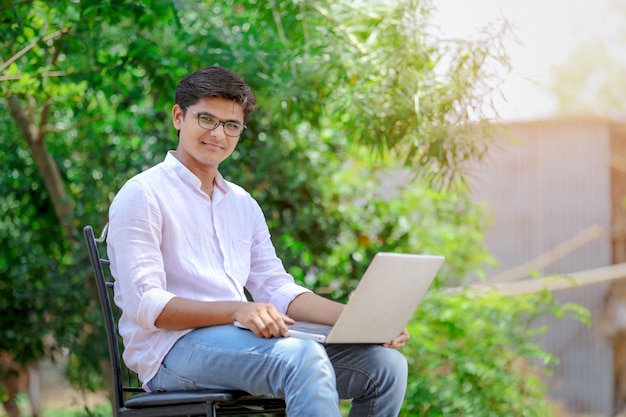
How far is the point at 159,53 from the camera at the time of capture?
3.85 metres

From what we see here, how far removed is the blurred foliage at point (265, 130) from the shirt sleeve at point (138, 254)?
1.38 meters

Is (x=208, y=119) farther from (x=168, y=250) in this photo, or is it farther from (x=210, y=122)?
(x=168, y=250)

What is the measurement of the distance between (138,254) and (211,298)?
0.78ft

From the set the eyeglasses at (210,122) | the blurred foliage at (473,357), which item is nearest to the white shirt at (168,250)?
the eyeglasses at (210,122)

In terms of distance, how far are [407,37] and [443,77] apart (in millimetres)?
231

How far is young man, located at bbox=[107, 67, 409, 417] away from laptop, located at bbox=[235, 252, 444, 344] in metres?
0.06

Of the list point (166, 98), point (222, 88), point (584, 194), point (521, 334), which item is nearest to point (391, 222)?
point (521, 334)

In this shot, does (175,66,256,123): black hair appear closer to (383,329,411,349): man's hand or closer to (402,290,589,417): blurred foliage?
(383,329,411,349): man's hand

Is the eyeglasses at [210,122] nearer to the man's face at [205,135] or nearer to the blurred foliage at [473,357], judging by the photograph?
the man's face at [205,135]

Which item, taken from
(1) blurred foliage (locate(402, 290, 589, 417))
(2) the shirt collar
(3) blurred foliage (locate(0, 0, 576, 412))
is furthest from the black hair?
(1) blurred foliage (locate(402, 290, 589, 417))

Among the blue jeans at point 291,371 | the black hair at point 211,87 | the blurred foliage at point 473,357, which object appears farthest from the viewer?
the blurred foliage at point 473,357

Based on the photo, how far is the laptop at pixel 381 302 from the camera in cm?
210

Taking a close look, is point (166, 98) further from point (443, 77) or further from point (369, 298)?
point (369, 298)

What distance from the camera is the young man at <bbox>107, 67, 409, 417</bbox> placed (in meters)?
2.06
